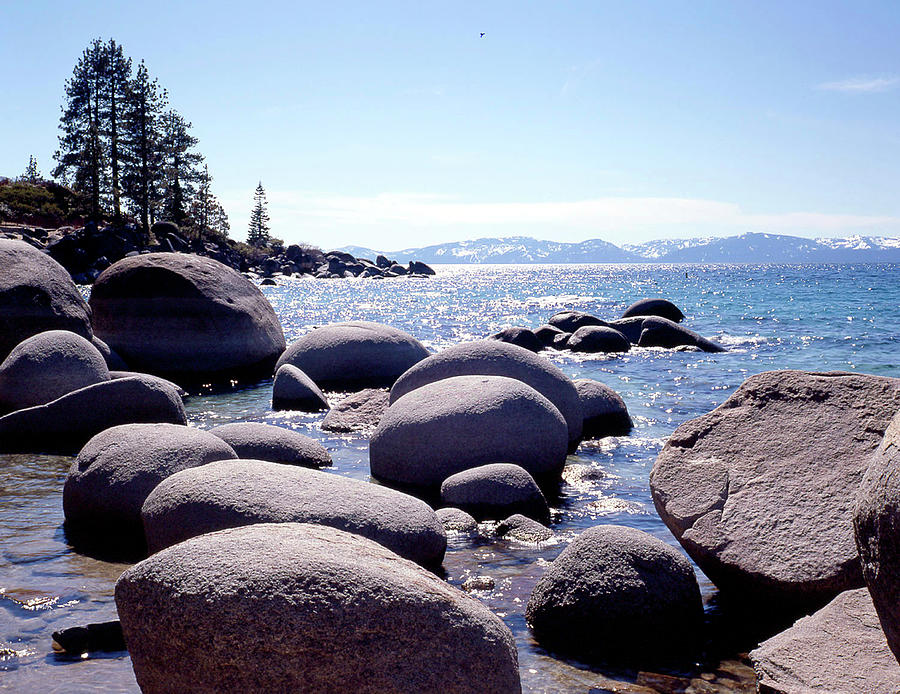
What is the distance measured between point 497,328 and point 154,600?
25875 millimetres

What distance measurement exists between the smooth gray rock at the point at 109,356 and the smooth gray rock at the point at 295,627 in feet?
35.5

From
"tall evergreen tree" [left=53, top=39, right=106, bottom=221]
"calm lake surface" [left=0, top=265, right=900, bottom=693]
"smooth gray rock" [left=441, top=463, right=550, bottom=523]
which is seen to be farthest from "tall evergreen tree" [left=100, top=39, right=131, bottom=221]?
"smooth gray rock" [left=441, top=463, right=550, bottom=523]

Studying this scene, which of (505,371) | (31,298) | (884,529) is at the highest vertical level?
(31,298)

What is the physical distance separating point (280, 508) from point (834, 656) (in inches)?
124

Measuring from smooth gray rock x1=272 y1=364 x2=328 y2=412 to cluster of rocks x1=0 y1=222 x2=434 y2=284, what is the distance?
51.7 ft

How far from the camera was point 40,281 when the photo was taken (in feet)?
40.3

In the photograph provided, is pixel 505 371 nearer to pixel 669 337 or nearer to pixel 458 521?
pixel 458 521

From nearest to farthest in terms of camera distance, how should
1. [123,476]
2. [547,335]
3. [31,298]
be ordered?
[123,476] → [31,298] → [547,335]

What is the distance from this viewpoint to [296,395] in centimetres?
1173

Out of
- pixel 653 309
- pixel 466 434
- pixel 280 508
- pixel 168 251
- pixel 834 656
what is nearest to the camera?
pixel 834 656

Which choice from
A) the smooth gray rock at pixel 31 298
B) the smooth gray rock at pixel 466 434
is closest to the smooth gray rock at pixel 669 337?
the smooth gray rock at pixel 466 434

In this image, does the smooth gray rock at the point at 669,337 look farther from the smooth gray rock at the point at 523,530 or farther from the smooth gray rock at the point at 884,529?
the smooth gray rock at the point at 884,529

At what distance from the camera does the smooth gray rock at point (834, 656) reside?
11.3ft

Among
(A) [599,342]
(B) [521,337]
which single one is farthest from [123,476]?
(A) [599,342]
